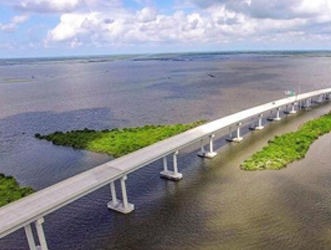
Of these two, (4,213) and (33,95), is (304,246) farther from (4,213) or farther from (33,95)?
(33,95)

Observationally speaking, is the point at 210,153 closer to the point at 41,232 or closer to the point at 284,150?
the point at 284,150

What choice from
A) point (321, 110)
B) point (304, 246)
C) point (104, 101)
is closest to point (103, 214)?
point (304, 246)

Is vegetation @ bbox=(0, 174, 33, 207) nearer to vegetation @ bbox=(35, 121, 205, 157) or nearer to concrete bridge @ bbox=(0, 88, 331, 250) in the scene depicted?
concrete bridge @ bbox=(0, 88, 331, 250)

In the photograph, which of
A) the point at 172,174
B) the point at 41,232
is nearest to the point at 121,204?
the point at 172,174

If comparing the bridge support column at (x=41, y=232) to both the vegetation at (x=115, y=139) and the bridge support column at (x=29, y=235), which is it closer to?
the bridge support column at (x=29, y=235)

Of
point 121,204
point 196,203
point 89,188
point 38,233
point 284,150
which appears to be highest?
point 89,188

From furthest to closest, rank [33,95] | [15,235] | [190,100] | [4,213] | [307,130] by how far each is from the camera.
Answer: [33,95]
[190,100]
[307,130]
[15,235]
[4,213]
